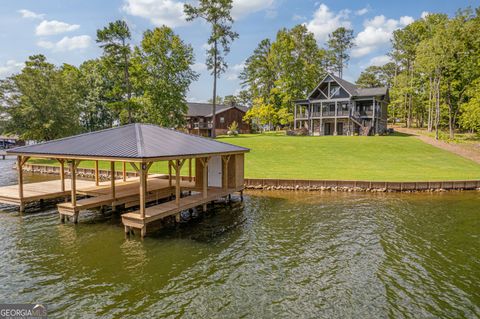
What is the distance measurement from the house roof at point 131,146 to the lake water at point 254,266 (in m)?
3.23

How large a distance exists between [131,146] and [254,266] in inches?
276

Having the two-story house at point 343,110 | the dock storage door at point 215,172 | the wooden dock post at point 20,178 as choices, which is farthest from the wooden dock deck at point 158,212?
the two-story house at point 343,110

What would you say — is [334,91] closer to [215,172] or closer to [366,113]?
[366,113]

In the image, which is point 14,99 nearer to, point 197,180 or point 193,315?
point 197,180

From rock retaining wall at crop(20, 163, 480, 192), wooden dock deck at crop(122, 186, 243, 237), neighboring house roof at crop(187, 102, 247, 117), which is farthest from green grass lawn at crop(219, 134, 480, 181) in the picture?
neighboring house roof at crop(187, 102, 247, 117)

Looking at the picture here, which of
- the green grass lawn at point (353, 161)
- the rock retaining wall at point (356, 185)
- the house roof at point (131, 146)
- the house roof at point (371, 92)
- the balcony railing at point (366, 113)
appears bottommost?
the rock retaining wall at point (356, 185)

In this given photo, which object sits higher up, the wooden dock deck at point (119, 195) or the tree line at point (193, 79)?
the tree line at point (193, 79)

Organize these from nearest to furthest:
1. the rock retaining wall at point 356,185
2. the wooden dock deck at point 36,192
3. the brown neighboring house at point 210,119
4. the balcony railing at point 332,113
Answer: the wooden dock deck at point 36,192, the rock retaining wall at point 356,185, the balcony railing at point 332,113, the brown neighboring house at point 210,119

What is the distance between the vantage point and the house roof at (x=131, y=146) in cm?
1236

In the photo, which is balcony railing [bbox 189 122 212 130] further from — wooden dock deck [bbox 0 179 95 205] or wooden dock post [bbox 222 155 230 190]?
wooden dock post [bbox 222 155 230 190]

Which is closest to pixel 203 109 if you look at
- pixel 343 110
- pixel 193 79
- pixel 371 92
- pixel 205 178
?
pixel 193 79

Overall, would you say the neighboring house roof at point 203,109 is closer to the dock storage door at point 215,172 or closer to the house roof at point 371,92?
the house roof at point 371,92

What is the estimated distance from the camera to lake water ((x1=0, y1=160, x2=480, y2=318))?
24.8ft

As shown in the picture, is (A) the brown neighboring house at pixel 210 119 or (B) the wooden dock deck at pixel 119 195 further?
(A) the brown neighboring house at pixel 210 119
